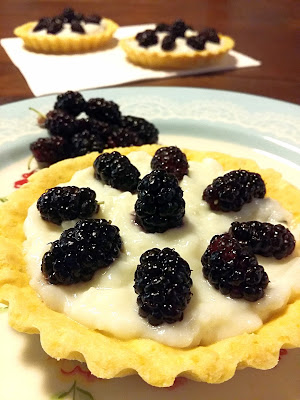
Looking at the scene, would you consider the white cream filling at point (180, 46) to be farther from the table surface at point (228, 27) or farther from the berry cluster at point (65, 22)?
the berry cluster at point (65, 22)

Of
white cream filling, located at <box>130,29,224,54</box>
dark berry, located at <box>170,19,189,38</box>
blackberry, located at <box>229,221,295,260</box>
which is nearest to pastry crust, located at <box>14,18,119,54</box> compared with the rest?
white cream filling, located at <box>130,29,224,54</box>

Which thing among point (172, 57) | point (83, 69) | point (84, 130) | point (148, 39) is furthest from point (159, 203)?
point (148, 39)

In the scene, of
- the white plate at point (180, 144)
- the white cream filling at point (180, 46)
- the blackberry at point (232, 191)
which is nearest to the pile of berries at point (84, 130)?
the white plate at point (180, 144)

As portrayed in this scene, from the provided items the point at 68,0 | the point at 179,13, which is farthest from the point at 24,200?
the point at 68,0

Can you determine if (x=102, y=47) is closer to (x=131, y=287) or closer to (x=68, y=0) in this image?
(x=68, y=0)

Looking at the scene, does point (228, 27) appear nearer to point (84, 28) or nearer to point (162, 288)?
point (84, 28)
